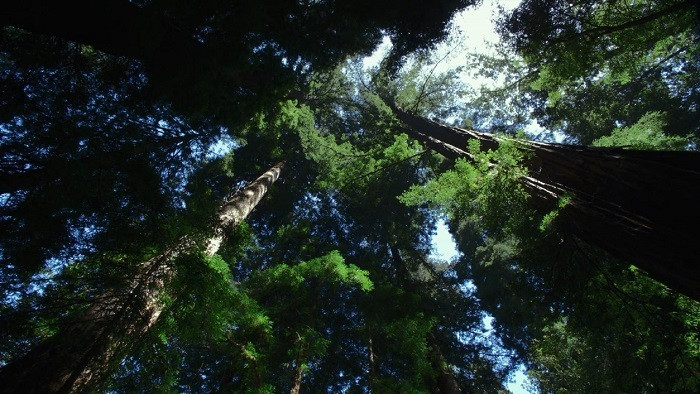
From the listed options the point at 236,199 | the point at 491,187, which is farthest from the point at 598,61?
the point at 236,199

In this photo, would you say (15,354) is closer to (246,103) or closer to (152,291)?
(152,291)

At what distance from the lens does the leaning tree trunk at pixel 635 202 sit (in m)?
3.53

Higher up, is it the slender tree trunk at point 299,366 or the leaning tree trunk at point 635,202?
the leaning tree trunk at point 635,202

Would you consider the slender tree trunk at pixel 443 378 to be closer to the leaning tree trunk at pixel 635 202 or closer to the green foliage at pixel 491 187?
the green foliage at pixel 491 187

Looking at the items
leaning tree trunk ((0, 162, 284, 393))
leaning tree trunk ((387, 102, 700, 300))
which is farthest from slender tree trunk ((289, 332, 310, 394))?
leaning tree trunk ((387, 102, 700, 300))

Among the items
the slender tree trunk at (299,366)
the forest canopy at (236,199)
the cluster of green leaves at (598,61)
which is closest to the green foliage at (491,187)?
the forest canopy at (236,199)

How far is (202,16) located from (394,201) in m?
11.3

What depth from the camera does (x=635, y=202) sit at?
4.36 metres

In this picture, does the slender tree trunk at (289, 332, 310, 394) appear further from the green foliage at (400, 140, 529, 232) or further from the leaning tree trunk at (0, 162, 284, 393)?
the green foliage at (400, 140, 529, 232)

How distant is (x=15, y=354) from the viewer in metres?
3.37

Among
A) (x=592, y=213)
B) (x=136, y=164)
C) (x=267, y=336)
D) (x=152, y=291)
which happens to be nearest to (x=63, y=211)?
(x=136, y=164)

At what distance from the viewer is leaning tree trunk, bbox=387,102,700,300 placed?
139 inches

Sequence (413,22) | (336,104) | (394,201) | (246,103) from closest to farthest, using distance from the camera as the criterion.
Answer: (246,103)
(413,22)
(394,201)
(336,104)

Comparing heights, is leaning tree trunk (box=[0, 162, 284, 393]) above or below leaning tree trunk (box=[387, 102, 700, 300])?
below
